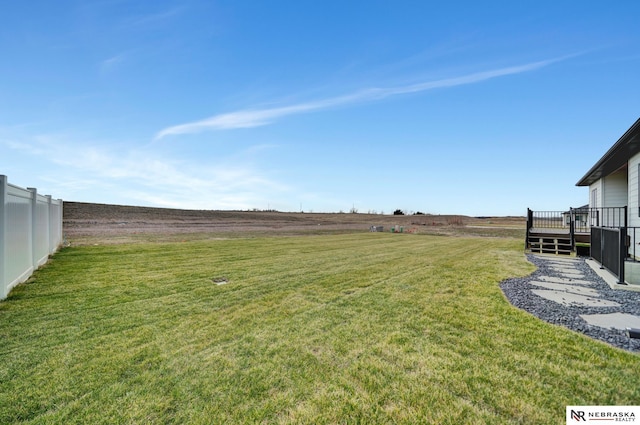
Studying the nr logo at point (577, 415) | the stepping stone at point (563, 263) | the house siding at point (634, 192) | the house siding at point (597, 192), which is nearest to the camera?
the nr logo at point (577, 415)

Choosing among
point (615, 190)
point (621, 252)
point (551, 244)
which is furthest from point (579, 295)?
point (615, 190)

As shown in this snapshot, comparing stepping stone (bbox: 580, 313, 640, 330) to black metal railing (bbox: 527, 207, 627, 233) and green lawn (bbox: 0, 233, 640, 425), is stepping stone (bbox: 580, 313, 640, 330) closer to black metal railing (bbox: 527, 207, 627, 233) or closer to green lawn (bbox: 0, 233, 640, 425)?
green lawn (bbox: 0, 233, 640, 425)

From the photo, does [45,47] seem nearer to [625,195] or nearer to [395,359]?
[395,359]

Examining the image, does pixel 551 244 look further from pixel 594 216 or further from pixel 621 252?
pixel 621 252

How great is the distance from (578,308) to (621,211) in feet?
33.9

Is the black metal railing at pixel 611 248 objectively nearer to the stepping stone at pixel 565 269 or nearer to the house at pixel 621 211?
the house at pixel 621 211

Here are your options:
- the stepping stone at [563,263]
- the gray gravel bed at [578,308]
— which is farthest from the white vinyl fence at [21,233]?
the stepping stone at [563,263]

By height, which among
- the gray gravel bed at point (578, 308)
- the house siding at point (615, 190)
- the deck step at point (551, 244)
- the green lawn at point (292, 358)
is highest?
the house siding at point (615, 190)

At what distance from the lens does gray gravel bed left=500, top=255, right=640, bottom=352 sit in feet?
9.68

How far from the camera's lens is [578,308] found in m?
3.87

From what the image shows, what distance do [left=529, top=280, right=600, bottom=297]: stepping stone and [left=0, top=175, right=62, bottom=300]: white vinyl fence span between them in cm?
947

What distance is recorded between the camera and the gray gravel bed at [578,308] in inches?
116

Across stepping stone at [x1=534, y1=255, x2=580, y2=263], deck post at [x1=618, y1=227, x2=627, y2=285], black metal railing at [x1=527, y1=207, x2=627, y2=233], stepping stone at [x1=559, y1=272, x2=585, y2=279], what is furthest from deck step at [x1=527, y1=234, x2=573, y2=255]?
deck post at [x1=618, y1=227, x2=627, y2=285]

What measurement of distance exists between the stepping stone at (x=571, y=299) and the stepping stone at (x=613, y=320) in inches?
17.0
